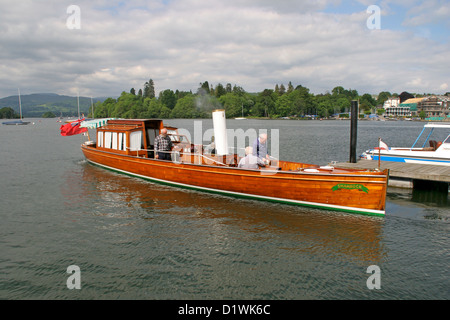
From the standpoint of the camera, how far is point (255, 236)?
10758 millimetres

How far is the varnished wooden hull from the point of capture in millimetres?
12172

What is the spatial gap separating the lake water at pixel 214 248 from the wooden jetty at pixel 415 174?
106 cm

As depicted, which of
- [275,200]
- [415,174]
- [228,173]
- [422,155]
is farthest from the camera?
[422,155]

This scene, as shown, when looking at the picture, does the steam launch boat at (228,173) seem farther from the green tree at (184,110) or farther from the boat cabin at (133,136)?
the green tree at (184,110)

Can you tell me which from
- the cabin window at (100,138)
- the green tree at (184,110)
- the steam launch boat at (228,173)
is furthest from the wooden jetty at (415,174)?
the green tree at (184,110)

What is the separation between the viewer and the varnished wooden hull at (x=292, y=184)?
39.9ft

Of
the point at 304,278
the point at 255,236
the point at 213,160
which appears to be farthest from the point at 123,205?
the point at 304,278

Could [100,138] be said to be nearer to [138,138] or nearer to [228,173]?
[138,138]

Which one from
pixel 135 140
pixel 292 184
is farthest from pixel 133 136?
pixel 292 184

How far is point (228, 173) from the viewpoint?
14.8 meters

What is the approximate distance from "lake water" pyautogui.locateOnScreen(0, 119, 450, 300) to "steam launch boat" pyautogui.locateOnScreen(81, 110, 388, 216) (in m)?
0.56

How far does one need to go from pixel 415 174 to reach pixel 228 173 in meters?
9.77
